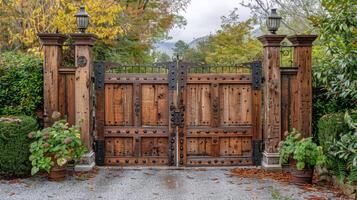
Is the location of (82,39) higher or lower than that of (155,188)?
higher

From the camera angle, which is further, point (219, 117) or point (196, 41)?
point (196, 41)

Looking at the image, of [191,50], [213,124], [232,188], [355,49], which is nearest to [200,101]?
[213,124]

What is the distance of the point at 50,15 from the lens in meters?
8.69

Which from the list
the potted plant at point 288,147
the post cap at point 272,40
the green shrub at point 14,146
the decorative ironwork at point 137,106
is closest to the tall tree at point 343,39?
the potted plant at point 288,147

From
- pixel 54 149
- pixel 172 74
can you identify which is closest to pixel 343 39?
pixel 172 74

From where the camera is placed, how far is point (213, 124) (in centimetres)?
625

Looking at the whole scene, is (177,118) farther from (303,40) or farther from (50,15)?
(50,15)

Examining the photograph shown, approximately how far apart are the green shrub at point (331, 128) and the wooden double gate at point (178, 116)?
1.13m

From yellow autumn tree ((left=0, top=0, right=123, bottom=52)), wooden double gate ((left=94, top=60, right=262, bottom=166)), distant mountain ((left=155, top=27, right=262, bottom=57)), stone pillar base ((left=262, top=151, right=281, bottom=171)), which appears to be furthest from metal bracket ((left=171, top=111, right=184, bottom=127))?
distant mountain ((left=155, top=27, right=262, bottom=57))

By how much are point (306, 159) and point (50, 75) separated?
148 inches

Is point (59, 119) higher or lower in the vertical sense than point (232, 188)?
higher

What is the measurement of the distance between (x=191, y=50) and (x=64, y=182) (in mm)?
16400

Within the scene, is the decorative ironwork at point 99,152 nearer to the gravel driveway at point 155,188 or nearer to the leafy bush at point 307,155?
the gravel driveway at point 155,188

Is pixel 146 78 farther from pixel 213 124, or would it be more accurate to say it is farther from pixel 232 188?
pixel 232 188
